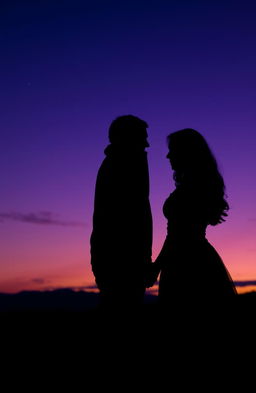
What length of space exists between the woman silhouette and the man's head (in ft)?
2.62

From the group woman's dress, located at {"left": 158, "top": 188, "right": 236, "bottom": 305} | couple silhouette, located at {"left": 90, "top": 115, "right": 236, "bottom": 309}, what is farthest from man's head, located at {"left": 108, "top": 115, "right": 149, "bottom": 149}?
woman's dress, located at {"left": 158, "top": 188, "right": 236, "bottom": 305}

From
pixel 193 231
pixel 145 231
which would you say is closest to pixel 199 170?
pixel 193 231

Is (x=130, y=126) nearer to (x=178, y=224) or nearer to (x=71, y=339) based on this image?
(x=178, y=224)

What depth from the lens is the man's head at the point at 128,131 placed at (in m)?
5.22

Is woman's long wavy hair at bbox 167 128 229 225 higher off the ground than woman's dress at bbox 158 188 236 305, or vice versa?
woman's long wavy hair at bbox 167 128 229 225

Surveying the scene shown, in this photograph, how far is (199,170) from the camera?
5.73m

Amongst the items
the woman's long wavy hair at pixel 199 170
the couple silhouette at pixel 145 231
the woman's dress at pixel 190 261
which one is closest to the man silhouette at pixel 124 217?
the couple silhouette at pixel 145 231

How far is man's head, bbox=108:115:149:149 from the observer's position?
17.1 ft

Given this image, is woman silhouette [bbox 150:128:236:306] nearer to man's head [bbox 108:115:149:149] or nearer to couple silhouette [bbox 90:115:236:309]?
couple silhouette [bbox 90:115:236:309]

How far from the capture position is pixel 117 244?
5.29 meters

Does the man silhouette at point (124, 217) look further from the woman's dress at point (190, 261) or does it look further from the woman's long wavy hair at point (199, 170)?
the woman's long wavy hair at point (199, 170)

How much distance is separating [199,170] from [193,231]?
0.83 meters

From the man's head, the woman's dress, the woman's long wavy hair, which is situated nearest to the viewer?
the man's head

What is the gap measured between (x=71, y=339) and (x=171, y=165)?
18.8 ft
